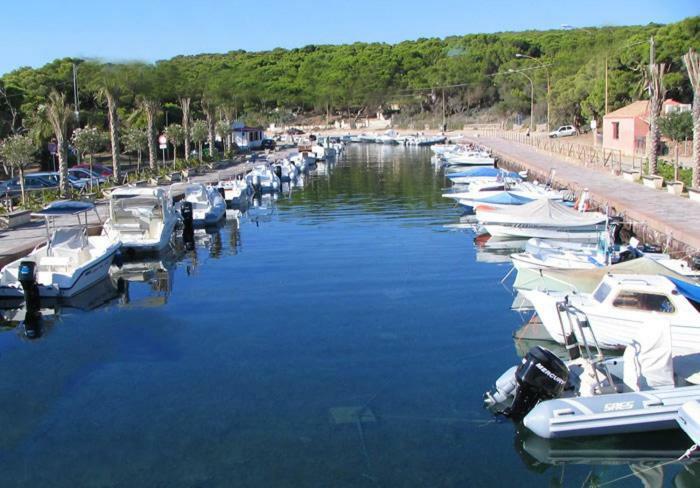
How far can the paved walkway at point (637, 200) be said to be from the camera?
2469 cm

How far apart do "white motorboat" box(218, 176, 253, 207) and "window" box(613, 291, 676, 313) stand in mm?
28556

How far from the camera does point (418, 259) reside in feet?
86.8

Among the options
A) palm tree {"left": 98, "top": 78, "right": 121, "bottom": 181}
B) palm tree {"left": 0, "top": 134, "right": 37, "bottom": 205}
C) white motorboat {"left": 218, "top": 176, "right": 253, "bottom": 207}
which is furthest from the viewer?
palm tree {"left": 98, "top": 78, "right": 121, "bottom": 181}

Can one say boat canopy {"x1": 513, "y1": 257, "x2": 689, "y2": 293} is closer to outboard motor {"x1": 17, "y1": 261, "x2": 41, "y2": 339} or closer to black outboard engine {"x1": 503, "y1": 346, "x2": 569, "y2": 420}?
black outboard engine {"x1": 503, "y1": 346, "x2": 569, "y2": 420}

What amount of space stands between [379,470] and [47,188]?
101ft

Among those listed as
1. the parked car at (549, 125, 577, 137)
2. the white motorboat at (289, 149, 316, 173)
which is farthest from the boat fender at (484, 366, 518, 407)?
the parked car at (549, 125, 577, 137)

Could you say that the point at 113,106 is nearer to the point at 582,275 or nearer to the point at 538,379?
the point at 582,275

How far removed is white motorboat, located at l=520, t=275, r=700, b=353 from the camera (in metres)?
14.6

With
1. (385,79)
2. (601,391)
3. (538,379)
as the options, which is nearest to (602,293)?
(601,391)

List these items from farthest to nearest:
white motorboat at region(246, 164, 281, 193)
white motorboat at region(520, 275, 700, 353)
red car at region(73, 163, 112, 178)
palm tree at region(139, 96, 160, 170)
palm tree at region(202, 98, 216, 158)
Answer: palm tree at region(202, 98, 216, 158), white motorboat at region(246, 164, 281, 193), palm tree at region(139, 96, 160, 170), red car at region(73, 163, 112, 178), white motorboat at region(520, 275, 700, 353)

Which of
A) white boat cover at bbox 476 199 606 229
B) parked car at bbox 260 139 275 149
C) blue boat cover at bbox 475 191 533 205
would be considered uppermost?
parked car at bbox 260 139 275 149

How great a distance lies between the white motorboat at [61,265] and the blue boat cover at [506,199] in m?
16.1

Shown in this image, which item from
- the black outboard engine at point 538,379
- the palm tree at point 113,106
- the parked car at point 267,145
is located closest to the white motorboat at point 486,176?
the palm tree at point 113,106

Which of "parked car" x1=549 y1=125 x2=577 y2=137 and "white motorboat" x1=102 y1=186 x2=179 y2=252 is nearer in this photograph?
"white motorboat" x1=102 y1=186 x2=179 y2=252
